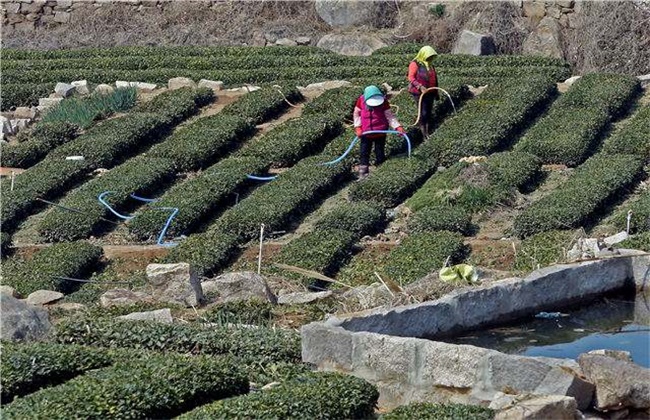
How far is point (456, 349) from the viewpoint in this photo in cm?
1158

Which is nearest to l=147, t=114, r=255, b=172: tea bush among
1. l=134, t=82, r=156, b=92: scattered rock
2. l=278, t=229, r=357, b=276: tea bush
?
l=134, t=82, r=156, b=92: scattered rock

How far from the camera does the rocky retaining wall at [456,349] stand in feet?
36.9

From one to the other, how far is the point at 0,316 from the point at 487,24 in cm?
1912

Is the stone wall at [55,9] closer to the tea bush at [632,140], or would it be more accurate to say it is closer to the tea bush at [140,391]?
the tea bush at [632,140]

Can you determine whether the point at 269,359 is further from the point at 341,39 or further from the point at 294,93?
the point at 341,39

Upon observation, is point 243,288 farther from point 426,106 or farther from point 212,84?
point 212,84

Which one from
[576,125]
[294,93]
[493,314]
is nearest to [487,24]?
[294,93]

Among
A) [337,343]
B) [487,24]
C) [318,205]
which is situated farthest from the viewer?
[487,24]

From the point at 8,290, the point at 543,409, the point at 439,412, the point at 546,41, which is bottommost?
the point at 546,41

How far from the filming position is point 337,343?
12.2 metres

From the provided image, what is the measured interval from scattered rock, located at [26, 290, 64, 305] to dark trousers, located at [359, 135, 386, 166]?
20.6ft

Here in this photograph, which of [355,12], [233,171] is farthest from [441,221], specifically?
[355,12]

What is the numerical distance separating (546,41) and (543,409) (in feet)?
66.7

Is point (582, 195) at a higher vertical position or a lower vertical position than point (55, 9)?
lower
